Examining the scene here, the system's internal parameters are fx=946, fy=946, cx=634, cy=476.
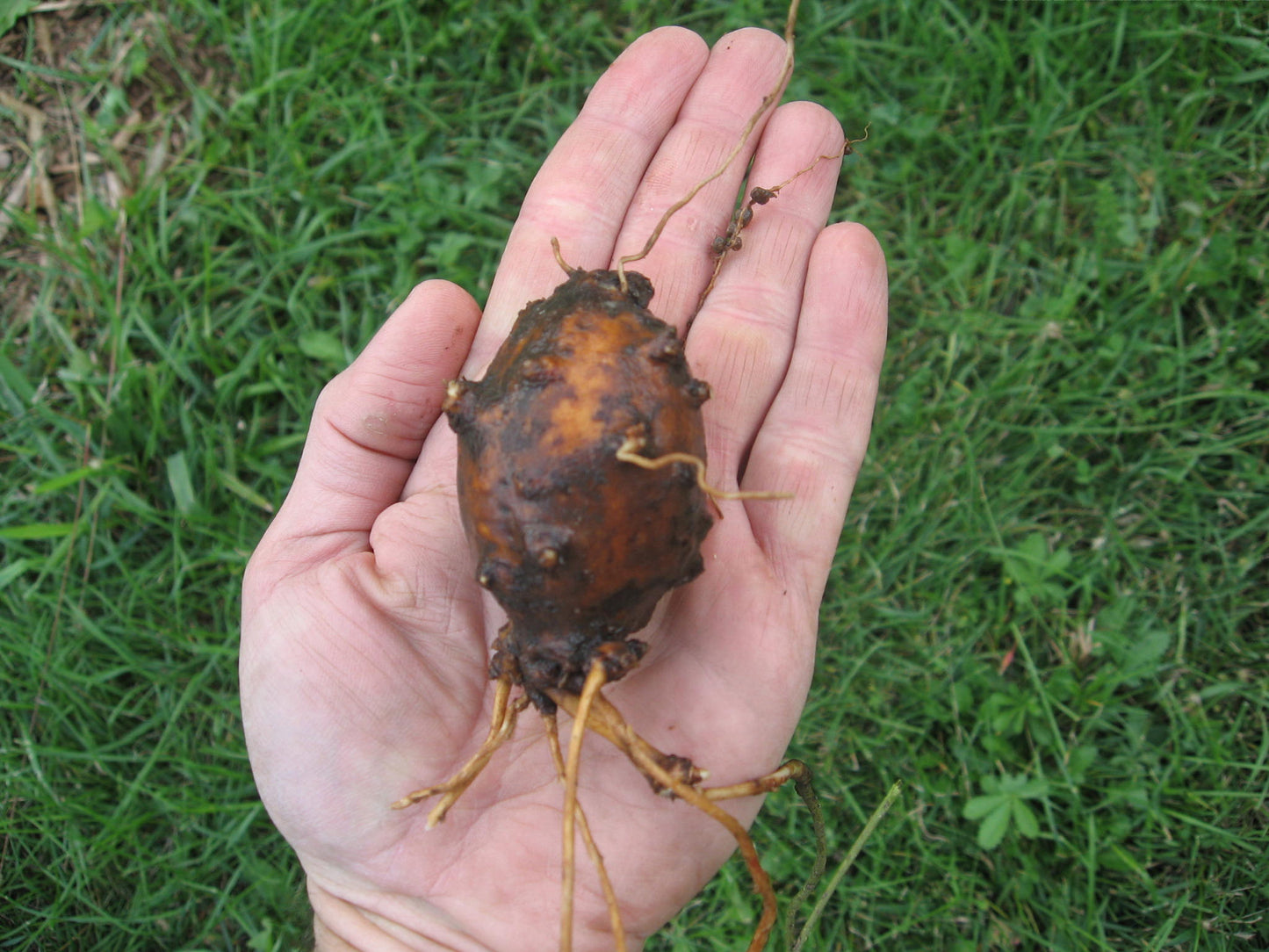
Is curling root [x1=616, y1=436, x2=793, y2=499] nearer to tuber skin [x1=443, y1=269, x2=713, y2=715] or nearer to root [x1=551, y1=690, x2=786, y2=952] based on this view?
tuber skin [x1=443, y1=269, x2=713, y2=715]

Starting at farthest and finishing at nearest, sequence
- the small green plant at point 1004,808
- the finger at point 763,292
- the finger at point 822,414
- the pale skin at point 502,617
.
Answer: the small green plant at point 1004,808
the finger at point 763,292
the finger at point 822,414
the pale skin at point 502,617

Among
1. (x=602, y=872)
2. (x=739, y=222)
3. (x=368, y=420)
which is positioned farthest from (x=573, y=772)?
(x=739, y=222)

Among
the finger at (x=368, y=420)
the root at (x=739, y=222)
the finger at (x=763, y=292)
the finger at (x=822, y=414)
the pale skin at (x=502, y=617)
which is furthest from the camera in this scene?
the root at (x=739, y=222)

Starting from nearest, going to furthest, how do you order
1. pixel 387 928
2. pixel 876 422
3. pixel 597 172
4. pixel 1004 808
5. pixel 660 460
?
pixel 660 460 < pixel 387 928 < pixel 597 172 < pixel 1004 808 < pixel 876 422

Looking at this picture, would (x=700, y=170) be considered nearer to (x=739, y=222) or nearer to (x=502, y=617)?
(x=739, y=222)

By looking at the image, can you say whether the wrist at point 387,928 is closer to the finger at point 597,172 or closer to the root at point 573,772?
the root at point 573,772

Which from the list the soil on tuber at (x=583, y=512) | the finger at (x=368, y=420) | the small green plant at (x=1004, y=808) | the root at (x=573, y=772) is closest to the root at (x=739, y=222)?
the soil on tuber at (x=583, y=512)
